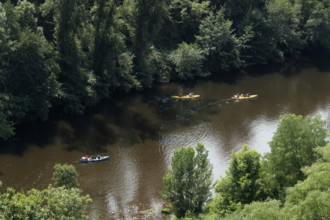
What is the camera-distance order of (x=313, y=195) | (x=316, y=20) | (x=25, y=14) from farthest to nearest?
1. (x=316, y=20)
2. (x=25, y=14)
3. (x=313, y=195)

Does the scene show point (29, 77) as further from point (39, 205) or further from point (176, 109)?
point (39, 205)

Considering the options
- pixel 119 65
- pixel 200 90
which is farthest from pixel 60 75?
pixel 200 90

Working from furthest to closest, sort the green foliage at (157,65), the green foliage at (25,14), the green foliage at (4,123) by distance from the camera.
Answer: the green foliage at (157,65) < the green foliage at (25,14) < the green foliage at (4,123)

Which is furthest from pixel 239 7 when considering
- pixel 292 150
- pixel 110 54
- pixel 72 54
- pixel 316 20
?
pixel 292 150

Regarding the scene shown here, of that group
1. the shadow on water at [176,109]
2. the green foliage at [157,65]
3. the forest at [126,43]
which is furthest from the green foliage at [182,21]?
the shadow on water at [176,109]

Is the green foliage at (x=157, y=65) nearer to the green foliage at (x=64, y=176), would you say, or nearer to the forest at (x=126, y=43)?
the forest at (x=126, y=43)

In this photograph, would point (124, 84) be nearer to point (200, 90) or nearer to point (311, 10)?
point (200, 90)

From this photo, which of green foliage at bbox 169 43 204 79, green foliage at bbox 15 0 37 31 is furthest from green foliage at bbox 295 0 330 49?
green foliage at bbox 15 0 37 31
